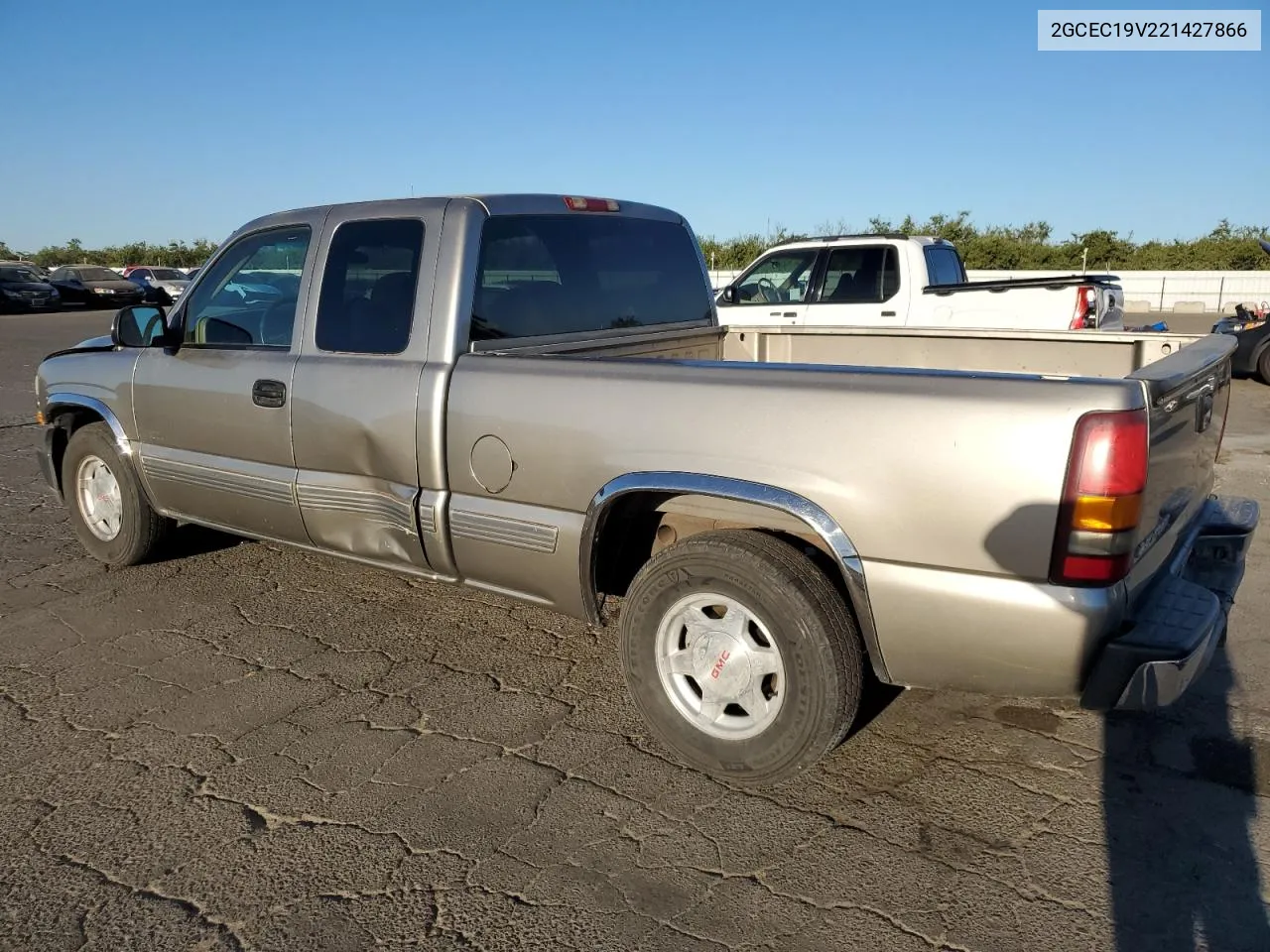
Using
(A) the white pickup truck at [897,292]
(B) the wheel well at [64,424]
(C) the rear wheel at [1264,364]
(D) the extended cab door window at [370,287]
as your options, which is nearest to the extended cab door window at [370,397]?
(D) the extended cab door window at [370,287]

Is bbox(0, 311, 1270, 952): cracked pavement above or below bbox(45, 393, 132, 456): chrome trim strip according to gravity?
below

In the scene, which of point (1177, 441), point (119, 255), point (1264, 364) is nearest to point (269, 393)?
point (1177, 441)

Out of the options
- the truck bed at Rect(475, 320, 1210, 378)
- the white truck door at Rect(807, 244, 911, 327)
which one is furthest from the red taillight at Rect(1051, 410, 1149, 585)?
the white truck door at Rect(807, 244, 911, 327)

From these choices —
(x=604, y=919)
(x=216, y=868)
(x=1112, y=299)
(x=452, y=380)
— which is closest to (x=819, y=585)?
(x=604, y=919)

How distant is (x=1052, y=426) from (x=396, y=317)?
2.51m

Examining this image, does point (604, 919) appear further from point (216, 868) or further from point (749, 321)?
point (749, 321)

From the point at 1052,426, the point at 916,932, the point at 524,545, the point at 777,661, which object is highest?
→ the point at 1052,426

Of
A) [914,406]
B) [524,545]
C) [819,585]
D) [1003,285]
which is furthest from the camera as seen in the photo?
[1003,285]

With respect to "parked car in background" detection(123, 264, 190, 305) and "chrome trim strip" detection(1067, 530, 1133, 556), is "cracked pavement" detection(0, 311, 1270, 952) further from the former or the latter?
Result: "parked car in background" detection(123, 264, 190, 305)

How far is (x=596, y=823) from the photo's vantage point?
2945mm

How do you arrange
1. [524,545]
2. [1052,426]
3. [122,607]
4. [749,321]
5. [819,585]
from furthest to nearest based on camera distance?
[749,321] → [122,607] → [524,545] → [819,585] → [1052,426]

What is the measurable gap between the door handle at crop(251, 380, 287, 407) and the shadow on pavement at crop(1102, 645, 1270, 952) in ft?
11.4

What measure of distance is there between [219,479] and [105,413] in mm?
993

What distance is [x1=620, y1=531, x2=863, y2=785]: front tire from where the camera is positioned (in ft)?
9.50
